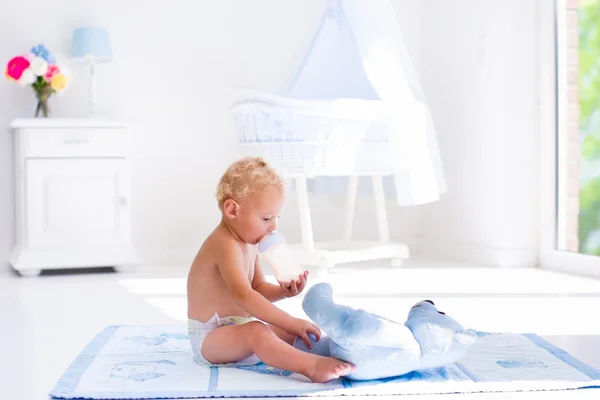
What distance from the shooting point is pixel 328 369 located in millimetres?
1670

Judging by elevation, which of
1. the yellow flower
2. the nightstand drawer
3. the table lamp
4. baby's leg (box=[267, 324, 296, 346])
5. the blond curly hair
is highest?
the table lamp

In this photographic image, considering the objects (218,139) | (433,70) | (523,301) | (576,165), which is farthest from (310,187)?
(523,301)

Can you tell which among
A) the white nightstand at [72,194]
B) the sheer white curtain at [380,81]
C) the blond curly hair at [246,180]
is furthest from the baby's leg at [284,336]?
the white nightstand at [72,194]

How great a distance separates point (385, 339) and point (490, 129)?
2.64 meters

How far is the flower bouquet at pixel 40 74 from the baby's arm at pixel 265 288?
96.0 inches

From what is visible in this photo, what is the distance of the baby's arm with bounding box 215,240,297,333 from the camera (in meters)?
1.73

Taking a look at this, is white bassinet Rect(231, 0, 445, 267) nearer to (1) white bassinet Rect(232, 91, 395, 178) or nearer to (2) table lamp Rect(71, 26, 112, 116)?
(1) white bassinet Rect(232, 91, 395, 178)

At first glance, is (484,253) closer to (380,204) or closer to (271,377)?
(380,204)

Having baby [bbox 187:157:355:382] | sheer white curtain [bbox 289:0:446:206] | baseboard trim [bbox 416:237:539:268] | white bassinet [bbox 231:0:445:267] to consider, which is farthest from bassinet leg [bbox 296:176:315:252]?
baby [bbox 187:157:355:382]

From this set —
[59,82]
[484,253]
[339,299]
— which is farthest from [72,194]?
[484,253]

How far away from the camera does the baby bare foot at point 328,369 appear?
1.66 m

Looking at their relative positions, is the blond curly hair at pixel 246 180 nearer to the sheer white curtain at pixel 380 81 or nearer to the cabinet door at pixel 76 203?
the sheer white curtain at pixel 380 81

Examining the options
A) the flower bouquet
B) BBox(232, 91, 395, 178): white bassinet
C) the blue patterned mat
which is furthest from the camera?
the flower bouquet

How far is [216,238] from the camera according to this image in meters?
1.88
